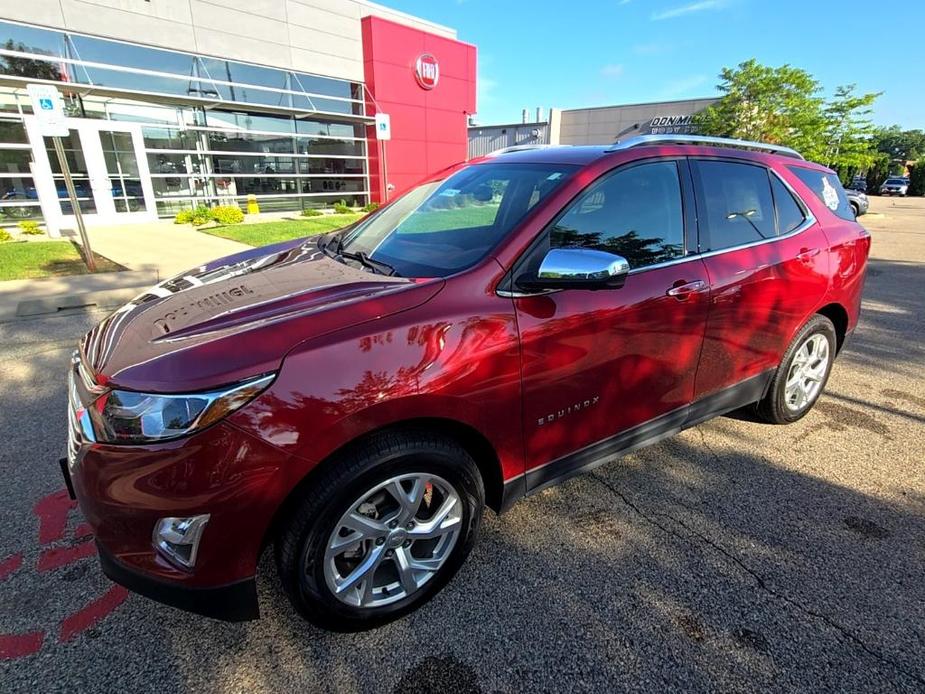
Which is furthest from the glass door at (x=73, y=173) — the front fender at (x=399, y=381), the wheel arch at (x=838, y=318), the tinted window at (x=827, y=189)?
the wheel arch at (x=838, y=318)

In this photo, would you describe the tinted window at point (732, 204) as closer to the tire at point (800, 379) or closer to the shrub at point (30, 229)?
the tire at point (800, 379)

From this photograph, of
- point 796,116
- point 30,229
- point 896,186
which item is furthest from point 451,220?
point 896,186

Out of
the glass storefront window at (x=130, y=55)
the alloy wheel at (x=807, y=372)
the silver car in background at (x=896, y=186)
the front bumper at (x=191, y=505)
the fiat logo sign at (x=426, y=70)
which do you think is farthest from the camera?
the silver car in background at (x=896, y=186)

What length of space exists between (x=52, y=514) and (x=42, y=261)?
28.6 feet

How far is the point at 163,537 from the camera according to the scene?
66.2 inches

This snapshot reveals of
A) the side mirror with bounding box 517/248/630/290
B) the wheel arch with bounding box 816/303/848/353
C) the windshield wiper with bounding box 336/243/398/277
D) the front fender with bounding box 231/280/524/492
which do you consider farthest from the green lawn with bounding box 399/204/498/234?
the wheel arch with bounding box 816/303/848/353

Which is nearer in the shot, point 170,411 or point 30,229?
point 170,411

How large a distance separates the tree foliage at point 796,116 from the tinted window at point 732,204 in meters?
26.1

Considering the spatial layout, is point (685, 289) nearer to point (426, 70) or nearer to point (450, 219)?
point (450, 219)

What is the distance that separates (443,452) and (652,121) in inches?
1866

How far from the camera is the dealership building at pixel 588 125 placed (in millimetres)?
41500

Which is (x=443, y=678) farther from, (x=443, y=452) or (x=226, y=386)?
(x=226, y=386)

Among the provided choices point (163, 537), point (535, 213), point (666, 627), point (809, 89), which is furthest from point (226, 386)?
point (809, 89)

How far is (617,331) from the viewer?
239 cm
